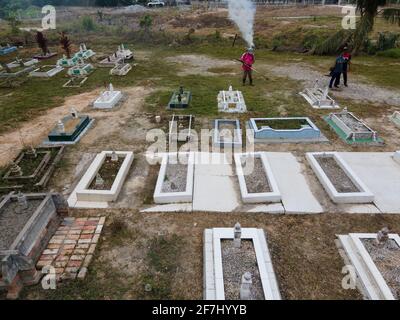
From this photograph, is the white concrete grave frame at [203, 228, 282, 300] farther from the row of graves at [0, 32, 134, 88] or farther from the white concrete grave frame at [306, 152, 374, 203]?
the row of graves at [0, 32, 134, 88]

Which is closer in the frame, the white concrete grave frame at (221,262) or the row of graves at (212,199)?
the white concrete grave frame at (221,262)

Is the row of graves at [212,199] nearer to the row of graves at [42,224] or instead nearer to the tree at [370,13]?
the row of graves at [42,224]

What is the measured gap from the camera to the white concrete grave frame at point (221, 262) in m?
5.48

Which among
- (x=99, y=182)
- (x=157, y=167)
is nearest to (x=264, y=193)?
(x=157, y=167)

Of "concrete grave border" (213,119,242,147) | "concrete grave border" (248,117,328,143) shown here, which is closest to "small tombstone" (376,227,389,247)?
"concrete grave border" (248,117,328,143)

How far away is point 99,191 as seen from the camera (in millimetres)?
8016

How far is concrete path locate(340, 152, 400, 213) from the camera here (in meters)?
7.88

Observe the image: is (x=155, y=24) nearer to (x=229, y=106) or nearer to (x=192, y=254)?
(x=229, y=106)

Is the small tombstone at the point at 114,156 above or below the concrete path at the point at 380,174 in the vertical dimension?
above

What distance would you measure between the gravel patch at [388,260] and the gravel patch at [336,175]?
1.98 meters

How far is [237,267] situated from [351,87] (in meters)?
13.3

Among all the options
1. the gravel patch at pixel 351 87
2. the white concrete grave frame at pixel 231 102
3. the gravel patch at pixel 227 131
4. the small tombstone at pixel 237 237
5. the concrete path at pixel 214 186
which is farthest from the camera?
the gravel patch at pixel 351 87

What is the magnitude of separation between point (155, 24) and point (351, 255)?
118 ft

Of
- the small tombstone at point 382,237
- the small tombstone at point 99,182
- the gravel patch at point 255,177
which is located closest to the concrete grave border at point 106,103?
the small tombstone at point 99,182
